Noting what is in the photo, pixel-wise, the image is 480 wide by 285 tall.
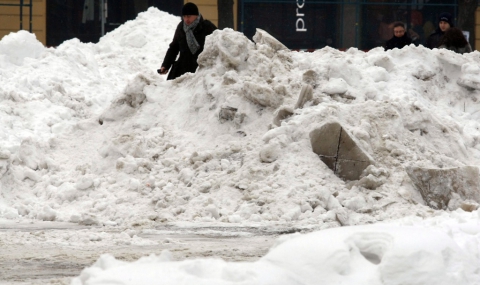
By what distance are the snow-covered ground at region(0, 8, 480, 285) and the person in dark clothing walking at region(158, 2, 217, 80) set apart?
0.65 meters

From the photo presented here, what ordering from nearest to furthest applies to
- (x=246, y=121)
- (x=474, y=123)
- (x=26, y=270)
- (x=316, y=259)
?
(x=316, y=259) → (x=26, y=270) → (x=246, y=121) → (x=474, y=123)

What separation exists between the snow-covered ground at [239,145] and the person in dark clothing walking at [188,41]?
0.65 m

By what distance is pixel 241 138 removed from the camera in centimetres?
1020

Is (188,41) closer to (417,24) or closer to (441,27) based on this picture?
(441,27)

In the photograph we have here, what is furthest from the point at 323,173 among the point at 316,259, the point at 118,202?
the point at 316,259

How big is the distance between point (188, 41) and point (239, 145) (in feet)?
8.88

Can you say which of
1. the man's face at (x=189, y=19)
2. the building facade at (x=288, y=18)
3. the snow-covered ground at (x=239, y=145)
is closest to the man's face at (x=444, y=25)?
the snow-covered ground at (x=239, y=145)

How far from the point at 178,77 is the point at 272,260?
6.99 meters

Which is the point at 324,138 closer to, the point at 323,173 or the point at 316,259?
the point at 323,173

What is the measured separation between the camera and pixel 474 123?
11.5 m

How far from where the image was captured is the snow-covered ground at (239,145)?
8711mm

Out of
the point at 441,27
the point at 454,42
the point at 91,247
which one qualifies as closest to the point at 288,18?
the point at 441,27

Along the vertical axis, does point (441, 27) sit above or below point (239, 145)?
above

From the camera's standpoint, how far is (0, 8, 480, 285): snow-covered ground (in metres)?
8.71
